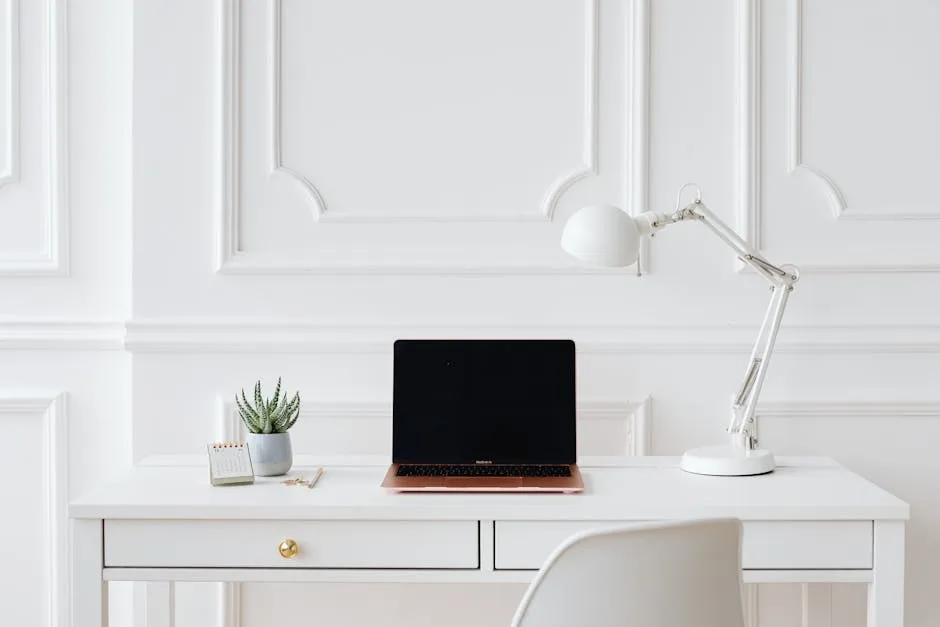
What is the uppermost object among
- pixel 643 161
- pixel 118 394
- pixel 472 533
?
pixel 643 161

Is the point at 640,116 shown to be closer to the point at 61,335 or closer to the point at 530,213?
the point at 530,213

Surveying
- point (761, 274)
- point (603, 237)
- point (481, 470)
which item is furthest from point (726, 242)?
point (481, 470)

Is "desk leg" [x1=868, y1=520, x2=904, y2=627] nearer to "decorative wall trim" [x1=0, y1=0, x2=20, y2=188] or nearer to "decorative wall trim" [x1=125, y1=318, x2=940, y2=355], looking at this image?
"decorative wall trim" [x1=125, y1=318, x2=940, y2=355]

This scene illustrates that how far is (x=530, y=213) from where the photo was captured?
2045mm

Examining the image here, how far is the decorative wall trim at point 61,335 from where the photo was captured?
6.98 feet

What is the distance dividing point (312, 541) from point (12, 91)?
1363 millimetres

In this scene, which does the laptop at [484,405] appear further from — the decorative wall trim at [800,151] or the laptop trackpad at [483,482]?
the decorative wall trim at [800,151]

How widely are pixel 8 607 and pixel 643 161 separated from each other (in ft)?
6.01

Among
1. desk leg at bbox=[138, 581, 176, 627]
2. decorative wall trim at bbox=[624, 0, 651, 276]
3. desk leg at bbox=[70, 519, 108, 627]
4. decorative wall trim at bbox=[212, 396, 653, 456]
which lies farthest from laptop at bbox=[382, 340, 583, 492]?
desk leg at bbox=[138, 581, 176, 627]

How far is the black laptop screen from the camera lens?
1729mm

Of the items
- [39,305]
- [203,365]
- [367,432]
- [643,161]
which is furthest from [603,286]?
[39,305]

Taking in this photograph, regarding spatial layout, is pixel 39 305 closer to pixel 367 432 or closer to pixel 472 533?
pixel 367 432

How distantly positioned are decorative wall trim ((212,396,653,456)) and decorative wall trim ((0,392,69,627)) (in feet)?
1.34

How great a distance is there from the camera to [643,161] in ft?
6.64
